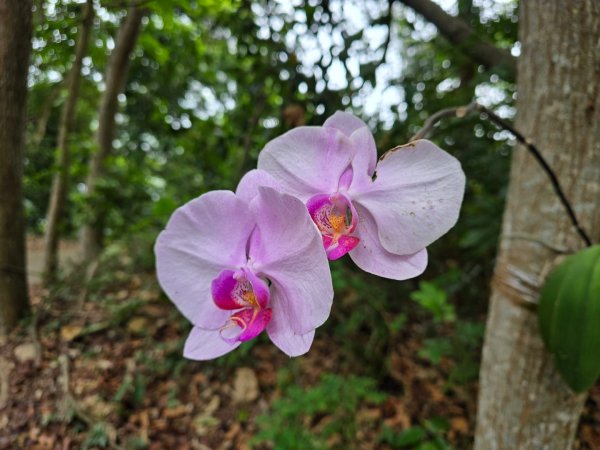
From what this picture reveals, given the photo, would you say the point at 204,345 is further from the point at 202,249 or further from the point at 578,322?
the point at 578,322

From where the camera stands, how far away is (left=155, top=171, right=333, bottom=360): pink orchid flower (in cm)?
35

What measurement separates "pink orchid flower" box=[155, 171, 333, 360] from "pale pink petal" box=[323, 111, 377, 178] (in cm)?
10

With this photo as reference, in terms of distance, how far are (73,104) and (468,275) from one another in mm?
2106

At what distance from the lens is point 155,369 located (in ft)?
5.18

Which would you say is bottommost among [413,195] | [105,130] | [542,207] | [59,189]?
[59,189]

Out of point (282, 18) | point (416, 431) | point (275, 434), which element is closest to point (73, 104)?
point (282, 18)

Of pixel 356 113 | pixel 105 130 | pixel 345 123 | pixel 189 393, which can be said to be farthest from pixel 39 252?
pixel 345 123

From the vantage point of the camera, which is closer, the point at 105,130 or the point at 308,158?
the point at 308,158

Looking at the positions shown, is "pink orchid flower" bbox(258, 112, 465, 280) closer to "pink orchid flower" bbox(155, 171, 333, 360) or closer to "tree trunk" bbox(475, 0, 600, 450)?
"pink orchid flower" bbox(155, 171, 333, 360)

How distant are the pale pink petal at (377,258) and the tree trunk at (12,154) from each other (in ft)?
2.47

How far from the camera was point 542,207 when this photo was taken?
0.82 meters

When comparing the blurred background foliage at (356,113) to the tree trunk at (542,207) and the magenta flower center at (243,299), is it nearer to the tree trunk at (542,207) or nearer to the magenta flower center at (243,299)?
the tree trunk at (542,207)

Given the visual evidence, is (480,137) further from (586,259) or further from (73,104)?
(73,104)

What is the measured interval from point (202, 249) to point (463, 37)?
1.27 meters
